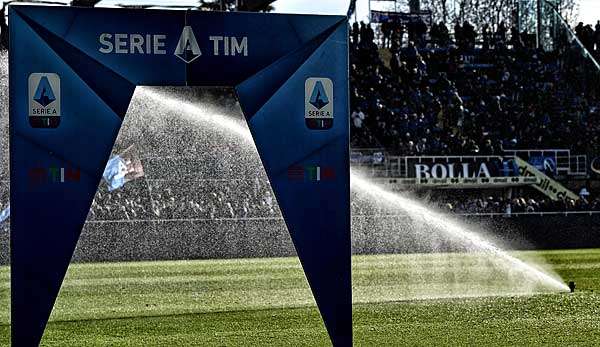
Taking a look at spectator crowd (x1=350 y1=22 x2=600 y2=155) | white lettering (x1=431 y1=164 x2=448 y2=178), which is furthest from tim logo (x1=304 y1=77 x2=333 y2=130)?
white lettering (x1=431 y1=164 x2=448 y2=178)

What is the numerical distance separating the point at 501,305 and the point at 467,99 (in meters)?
24.5

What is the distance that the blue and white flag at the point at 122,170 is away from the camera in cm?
2223

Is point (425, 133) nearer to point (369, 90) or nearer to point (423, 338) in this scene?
point (369, 90)

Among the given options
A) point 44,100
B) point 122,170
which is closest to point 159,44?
point 44,100

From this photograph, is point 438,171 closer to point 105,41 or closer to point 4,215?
point 4,215

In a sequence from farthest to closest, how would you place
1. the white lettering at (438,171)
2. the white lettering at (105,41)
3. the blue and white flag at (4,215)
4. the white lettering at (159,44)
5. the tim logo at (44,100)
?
the white lettering at (438,171), the blue and white flag at (4,215), the white lettering at (159,44), the white lettering at (105,41), the tim logo at (44,100)

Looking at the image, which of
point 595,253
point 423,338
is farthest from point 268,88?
point 595,253

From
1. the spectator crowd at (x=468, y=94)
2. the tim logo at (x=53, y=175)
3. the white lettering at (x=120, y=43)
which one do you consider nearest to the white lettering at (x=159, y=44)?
the white lettering at (x=120, y=43)

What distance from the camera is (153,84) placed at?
25.4ft

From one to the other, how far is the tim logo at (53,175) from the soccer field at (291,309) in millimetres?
2653

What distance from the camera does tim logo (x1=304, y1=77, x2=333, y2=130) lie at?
25.6 feet

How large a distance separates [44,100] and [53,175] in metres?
0.50

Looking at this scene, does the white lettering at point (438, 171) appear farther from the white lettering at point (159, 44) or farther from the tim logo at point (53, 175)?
the tim logo at point (53, 175)

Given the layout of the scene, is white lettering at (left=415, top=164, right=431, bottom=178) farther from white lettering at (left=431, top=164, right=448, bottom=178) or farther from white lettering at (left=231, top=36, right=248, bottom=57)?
white lettering at (left=231, top=36, right=248, bottom=57)
